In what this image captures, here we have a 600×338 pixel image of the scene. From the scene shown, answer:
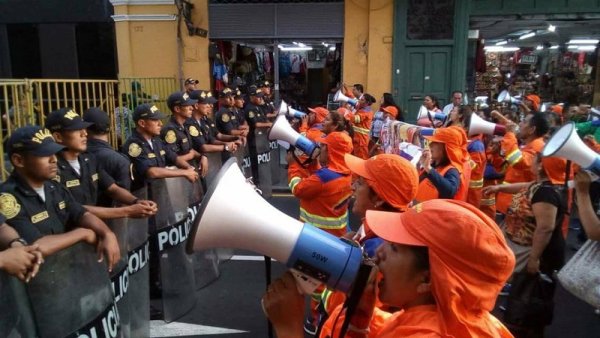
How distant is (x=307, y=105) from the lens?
15.2 meters

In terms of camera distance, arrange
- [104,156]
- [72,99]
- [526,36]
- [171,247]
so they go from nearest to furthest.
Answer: [104,156], [171,247], [72,99], [526,36]

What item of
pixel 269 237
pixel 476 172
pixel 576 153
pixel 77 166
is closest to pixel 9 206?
pixel 77 166

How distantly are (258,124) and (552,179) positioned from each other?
619 centimetres

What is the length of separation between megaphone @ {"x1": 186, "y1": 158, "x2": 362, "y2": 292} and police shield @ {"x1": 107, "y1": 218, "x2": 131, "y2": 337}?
6.07 feet

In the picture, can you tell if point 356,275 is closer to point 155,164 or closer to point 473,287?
point 473,287

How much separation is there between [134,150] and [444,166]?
290 centimetres

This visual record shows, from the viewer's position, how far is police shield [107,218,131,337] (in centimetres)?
339

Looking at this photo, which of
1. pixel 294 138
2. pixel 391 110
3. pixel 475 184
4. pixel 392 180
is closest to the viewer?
pixel 392 180

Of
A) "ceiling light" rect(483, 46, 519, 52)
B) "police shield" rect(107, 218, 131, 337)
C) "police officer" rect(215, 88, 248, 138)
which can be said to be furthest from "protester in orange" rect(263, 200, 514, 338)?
"ceiling light" rect(483, 46, 519, 52)

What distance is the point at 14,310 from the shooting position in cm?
231

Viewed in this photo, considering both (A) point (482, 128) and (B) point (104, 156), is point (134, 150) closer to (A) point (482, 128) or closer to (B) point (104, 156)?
(B) point (104, 156)

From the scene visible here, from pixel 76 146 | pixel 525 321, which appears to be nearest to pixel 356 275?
pixel 525 321

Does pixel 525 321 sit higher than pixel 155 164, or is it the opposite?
pixel 155 164

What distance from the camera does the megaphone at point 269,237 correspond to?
1.65 m
